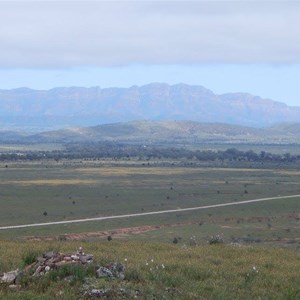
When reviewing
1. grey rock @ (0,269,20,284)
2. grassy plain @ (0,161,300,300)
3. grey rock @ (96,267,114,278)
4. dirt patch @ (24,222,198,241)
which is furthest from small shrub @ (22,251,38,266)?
dirt patch @ (24,222,198,241)

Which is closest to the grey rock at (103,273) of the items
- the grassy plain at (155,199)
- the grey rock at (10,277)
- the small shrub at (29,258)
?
the grey rock at (10,277)

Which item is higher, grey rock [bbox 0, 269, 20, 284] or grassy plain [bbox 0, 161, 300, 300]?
grey rock [bbox 0, 269, 20, 284]

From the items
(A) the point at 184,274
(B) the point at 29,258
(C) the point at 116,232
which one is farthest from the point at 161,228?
(A) the point at 184,274

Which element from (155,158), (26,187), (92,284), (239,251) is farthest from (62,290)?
(155,158)

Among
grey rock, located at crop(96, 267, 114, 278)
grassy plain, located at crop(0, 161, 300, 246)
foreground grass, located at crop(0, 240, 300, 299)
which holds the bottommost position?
grassy plain, located at crop(0, 161, 300, 246)

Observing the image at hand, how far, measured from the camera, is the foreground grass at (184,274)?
502 inches

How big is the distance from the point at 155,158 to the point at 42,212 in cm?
10014

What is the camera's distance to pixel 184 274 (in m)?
15.0

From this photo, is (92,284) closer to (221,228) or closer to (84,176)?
(221,228)

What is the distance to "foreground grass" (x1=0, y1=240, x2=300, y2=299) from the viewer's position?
12.8 metres

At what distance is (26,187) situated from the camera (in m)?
84.3

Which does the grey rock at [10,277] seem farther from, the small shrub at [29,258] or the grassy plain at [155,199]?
the grassy plain at [155,199]

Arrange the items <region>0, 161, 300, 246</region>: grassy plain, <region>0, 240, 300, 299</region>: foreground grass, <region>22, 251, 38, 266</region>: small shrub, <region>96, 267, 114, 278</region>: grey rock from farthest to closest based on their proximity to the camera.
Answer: <region>0, 161, 300, 246</region>: grassy plain → <region>22, 251, 38, 266</region>: small shrub → <region>96, 267, 114, 278</region>: grey rock → <region>0, 240, 300, 299</region>: foreground grass

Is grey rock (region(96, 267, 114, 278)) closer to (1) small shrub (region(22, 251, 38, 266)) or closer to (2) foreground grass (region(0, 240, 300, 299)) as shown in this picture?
(2) foreground grass (region(0, 240, 300, 299))
